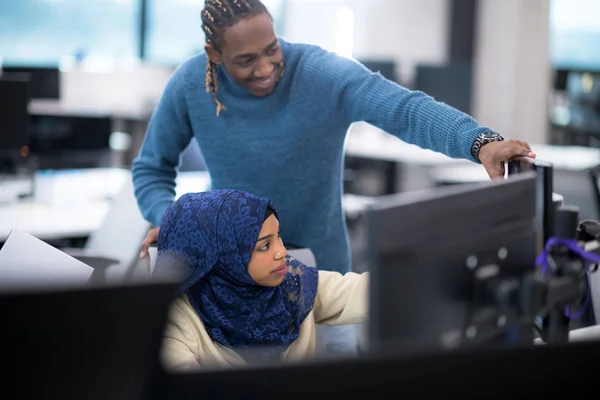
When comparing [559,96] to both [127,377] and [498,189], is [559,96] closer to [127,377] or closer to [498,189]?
[498,189]

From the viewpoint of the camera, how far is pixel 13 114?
385cm

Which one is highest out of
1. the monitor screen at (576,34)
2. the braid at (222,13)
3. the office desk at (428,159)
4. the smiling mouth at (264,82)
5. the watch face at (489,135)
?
the monitor screen at (576,34)

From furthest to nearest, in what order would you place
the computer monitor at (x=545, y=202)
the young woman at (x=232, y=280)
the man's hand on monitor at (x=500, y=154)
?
the young woman at (x=232, y=280)
the man's hand on monitor at (x=500, y=154)
the computer monitor at (x=545, y=202)

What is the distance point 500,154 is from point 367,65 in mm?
4657

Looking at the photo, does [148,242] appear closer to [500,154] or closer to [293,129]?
[293,129]

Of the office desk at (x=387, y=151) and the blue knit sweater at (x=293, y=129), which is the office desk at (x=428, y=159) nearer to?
the office desk at (x=387, y=151)

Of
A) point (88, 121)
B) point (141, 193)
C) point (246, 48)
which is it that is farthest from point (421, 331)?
point (88, 121)

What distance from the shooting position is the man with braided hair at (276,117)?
1995 mm

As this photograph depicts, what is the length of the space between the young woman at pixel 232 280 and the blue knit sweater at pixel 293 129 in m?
0.36

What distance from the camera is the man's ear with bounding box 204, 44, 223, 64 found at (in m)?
2.09

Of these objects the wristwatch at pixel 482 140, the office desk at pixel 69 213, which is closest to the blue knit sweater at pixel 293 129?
the wristwatch at pixel 482 140

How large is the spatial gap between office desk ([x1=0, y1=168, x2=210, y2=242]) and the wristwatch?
1.47 meters

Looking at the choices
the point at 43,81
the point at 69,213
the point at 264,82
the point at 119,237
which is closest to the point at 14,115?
the point at 69,213

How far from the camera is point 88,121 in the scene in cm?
589
